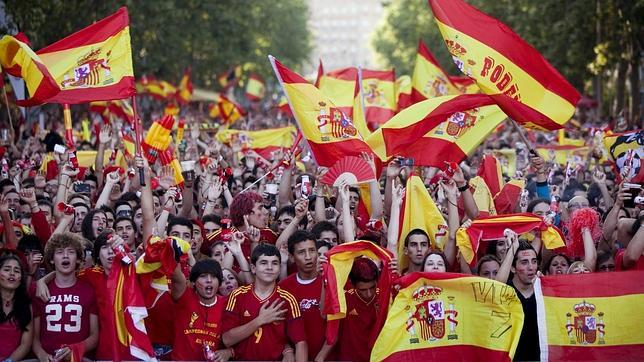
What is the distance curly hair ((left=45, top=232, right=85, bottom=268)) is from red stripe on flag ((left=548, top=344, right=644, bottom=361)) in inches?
142

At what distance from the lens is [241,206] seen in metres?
10.6

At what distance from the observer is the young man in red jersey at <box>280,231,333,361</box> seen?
8836 millimetres

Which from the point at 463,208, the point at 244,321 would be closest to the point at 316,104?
the point at 463,208

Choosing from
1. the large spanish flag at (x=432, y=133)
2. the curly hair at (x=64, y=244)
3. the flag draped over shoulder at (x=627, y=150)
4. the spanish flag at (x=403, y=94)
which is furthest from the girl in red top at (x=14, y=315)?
the spanish flag at (x=403, y=94)

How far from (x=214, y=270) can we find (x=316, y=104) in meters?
3.09

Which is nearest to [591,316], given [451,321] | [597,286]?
[597,286]

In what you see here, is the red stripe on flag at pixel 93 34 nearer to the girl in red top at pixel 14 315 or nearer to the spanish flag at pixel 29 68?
the spanish flag at pixel 29 68

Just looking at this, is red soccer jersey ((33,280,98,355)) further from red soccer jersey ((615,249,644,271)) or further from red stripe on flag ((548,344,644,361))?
red soccer jersey ((615,249,644,271))

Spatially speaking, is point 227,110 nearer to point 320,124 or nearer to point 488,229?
point 320,124

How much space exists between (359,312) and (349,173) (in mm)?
1626

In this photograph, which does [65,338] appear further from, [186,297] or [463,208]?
[463,208]

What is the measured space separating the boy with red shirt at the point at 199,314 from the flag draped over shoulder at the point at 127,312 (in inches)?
11.0

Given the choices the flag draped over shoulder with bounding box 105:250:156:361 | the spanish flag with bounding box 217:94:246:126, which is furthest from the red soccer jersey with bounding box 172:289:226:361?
the spanish flag with bounding box 217:94:246:126

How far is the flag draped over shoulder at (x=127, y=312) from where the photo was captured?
27.5 ft
